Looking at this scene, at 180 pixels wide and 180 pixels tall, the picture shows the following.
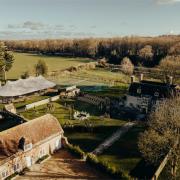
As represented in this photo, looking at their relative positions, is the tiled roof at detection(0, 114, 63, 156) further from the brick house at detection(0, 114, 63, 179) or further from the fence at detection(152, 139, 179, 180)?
the fence at detection(152, 139, 179, 180)

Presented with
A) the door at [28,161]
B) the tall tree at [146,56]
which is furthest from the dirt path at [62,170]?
the tall tree at [146,56]

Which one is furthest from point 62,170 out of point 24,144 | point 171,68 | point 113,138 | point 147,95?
point 171,68

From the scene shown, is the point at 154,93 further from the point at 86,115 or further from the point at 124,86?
the point at 124,86

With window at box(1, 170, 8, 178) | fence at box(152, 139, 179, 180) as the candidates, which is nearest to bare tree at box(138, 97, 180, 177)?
fence at box(152, 139, 179, 180)

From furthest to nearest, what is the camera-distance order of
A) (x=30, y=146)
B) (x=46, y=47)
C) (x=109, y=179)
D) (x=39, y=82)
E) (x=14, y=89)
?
(x=46, y=47), (x=39, y=82), (x=14, y=89), (x=30, y=146), (x=109, y=179)

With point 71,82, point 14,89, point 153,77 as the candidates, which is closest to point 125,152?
point 14,89

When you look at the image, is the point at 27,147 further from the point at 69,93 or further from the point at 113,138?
the point at 69,93
